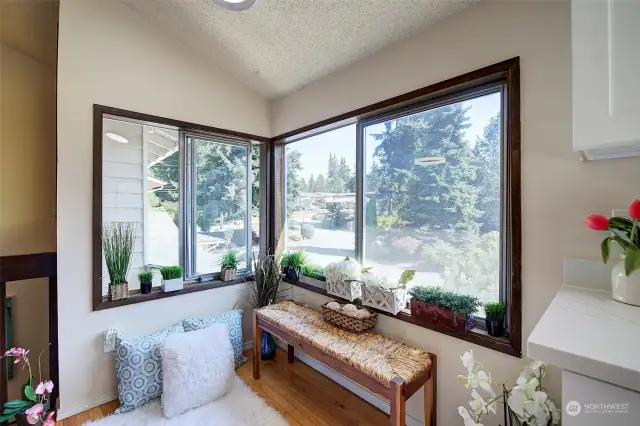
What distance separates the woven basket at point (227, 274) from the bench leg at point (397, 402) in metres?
1.74

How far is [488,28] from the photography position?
1367 millimetres

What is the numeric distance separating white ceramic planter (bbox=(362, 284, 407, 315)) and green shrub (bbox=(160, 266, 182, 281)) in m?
1.54

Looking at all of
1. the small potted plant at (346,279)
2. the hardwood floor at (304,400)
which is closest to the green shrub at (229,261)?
the hardwood floor at (304,400)

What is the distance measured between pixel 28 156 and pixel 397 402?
2.92 metres

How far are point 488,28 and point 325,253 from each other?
73.7 inches

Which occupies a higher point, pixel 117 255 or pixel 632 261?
pixel 632 261

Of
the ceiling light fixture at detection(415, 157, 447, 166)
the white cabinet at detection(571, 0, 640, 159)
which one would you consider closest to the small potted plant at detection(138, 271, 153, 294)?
the ceiling light fixture at detection(415, 157, 447, 166)

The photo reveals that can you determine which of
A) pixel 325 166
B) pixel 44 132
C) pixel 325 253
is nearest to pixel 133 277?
pixel 44 132

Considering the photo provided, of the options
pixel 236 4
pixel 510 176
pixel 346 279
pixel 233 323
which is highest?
pixel 236 4

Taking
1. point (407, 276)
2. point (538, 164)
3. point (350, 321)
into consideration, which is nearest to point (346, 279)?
point (350, 321)

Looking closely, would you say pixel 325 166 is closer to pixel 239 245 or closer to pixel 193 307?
pixel 239 245

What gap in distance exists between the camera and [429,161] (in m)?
1.71

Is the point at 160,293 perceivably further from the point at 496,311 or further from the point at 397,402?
the point at 496,311

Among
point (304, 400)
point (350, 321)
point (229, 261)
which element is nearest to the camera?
point (350, 321)
